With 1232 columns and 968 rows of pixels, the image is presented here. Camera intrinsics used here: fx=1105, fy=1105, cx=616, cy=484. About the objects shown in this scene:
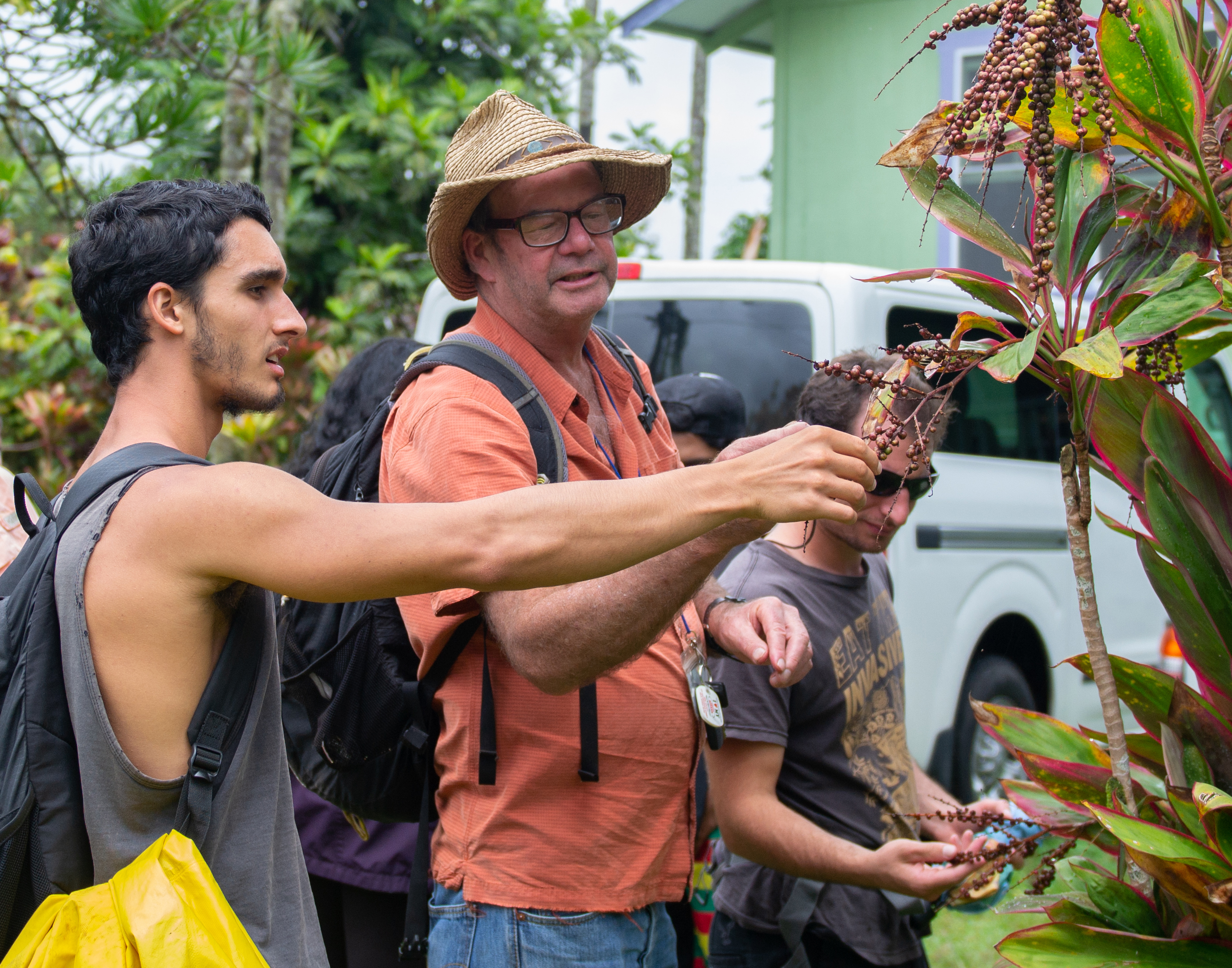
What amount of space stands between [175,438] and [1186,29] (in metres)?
1.44

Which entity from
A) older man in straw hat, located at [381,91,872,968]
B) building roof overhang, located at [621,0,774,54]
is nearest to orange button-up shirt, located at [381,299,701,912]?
older man in straw hat, located at [381,91,872,968]

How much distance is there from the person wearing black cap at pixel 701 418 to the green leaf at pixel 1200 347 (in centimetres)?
188

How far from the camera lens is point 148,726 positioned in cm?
142

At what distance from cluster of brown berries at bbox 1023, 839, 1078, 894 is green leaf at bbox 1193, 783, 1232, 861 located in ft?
0.83

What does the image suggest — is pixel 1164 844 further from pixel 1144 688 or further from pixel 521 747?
pixel 521 747

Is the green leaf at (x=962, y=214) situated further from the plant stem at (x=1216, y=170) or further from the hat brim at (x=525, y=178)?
the hat brim at (x=525, y=178)

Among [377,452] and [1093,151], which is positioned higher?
[1093,151]

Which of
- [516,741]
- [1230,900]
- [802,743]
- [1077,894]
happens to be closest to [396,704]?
[516,741]

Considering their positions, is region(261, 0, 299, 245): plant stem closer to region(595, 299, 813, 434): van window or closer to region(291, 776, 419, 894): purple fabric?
region(595, 299, 813, 434): van window

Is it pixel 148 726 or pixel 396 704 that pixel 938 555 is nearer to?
pixel 396 704

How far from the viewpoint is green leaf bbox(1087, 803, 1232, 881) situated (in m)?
1.23

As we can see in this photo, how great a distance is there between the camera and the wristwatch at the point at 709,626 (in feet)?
6.62

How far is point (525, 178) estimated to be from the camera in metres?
1.98

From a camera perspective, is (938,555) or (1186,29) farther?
(938,555)
